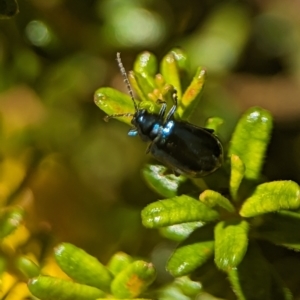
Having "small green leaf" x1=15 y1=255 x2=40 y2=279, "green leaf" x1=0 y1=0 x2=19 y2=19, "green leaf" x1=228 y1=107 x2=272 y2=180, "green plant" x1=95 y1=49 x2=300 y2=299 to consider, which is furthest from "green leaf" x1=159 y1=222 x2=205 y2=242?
"green leaf" x1=0 y1=0 x2=19 y2=19

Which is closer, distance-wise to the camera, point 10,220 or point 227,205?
point 227,205

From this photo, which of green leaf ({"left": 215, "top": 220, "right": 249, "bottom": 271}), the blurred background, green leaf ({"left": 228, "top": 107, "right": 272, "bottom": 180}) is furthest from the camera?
the blurred background

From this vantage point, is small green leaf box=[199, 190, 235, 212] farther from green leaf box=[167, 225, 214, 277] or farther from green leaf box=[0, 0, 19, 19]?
green leaf box=[0, 0, 19, 19]

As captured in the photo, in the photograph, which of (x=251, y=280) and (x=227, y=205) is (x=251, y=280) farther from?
(x=227, y=205)

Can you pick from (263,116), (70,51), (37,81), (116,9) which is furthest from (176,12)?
(263,116)

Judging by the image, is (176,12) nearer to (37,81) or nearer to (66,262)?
(37,81)

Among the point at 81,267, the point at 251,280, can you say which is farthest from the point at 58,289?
the point at 251,280

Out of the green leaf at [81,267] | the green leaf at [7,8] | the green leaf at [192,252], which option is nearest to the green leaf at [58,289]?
the green leaf at [81,267]
